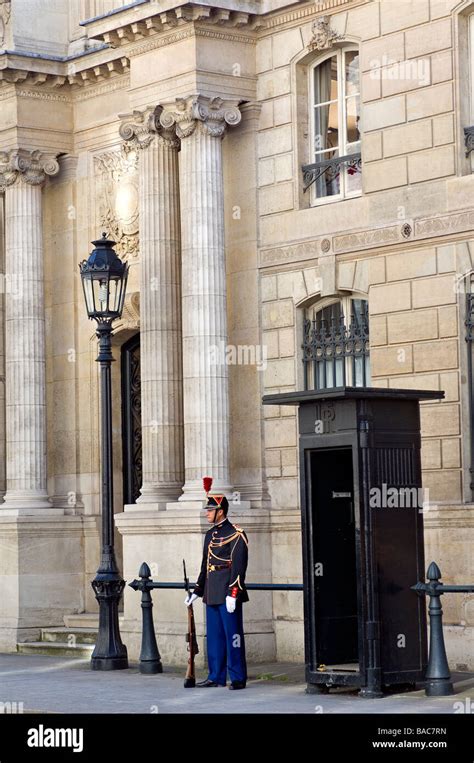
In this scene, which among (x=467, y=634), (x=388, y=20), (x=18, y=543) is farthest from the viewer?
(x=18, y=543)

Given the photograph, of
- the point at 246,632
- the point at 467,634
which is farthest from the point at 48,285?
the point at 467,634

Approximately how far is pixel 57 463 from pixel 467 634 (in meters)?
8.90

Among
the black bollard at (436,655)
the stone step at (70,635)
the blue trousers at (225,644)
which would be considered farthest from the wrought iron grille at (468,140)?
the stone step at (70,635)

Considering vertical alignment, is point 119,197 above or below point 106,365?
above

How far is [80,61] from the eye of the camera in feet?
91.8

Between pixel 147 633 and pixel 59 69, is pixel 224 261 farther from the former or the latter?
pixel 147 633

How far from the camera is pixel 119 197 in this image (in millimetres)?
27797

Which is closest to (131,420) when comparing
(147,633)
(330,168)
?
(330,168)

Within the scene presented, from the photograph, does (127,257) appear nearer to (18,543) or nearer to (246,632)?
(18,543)

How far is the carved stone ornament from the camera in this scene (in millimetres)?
24219

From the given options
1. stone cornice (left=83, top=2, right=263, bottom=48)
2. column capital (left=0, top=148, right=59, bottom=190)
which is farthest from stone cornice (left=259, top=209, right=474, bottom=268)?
column capital (left=0, top=148, right=59, bottom=190)

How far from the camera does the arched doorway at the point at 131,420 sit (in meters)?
28.1

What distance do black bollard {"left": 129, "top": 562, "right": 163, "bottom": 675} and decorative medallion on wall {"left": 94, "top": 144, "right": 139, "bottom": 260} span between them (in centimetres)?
628

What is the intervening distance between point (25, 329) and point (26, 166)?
2.45 m
